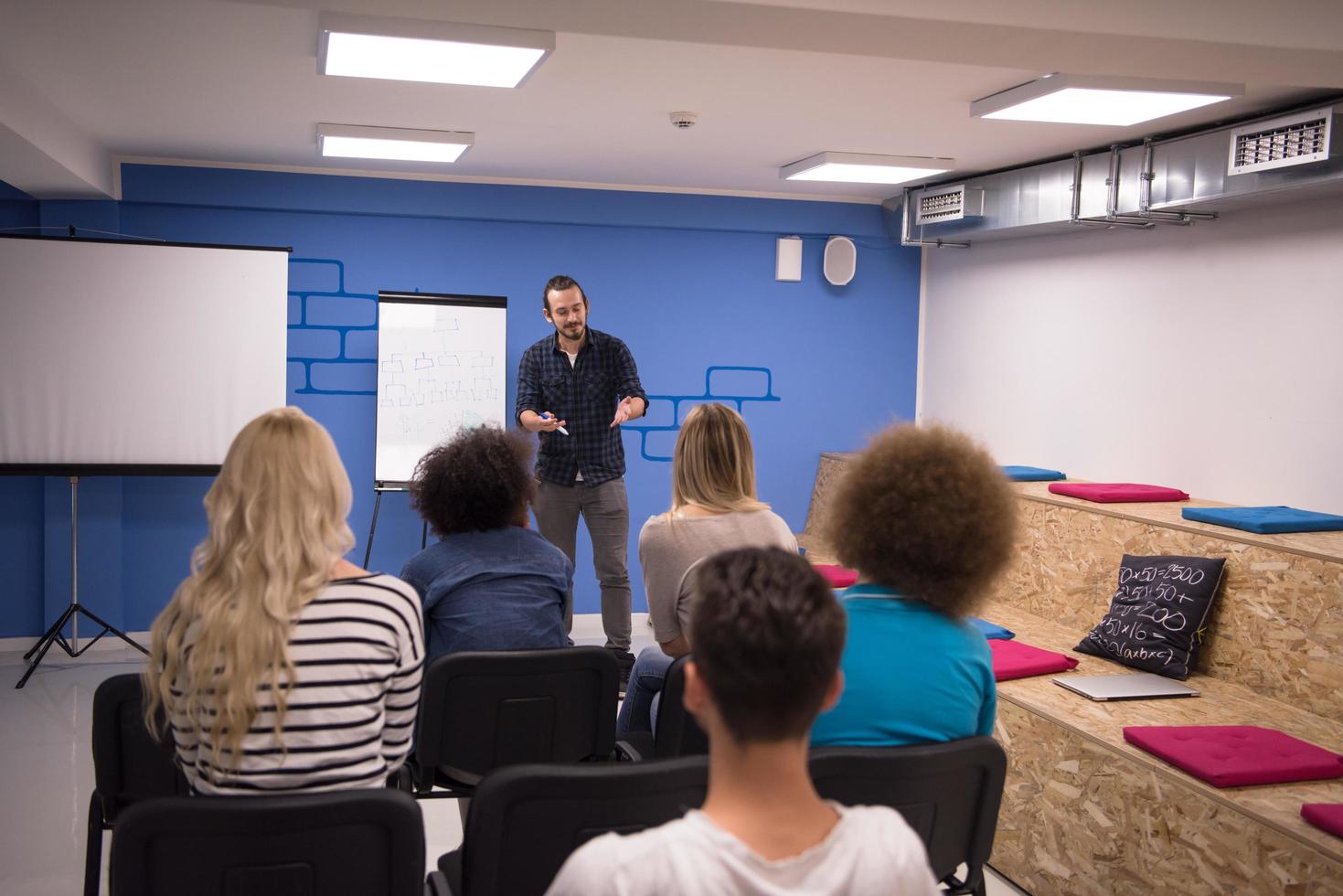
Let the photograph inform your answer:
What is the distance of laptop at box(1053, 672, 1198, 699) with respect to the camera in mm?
3178

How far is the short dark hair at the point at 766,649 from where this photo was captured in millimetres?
1003

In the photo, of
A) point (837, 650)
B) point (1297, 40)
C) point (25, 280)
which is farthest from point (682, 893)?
point (25, 280)

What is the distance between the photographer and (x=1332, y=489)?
386 centimetres

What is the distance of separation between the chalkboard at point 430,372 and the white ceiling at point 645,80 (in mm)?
716

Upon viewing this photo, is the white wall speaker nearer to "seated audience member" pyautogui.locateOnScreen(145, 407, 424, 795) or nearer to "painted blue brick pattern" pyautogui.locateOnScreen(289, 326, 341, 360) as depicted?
"painted blue brick pattern" pyautogui.locateOnScreen(289, 326, 341, 360)

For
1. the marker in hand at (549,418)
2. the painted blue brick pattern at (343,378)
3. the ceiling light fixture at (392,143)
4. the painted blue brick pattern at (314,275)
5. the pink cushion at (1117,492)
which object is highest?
the ceiling light fixture at (392,143)

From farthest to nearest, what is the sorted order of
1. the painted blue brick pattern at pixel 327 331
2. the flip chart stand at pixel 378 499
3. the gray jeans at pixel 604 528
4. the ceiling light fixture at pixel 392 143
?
the painted blue brick pattern at pixel 327 331 < the flip chart stand at pixel 378 499 < the gray jeans at pixel 604 528 < the ceiling light fixture at pixel 392 143

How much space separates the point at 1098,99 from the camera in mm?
3529

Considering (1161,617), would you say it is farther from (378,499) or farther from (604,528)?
(378,499)

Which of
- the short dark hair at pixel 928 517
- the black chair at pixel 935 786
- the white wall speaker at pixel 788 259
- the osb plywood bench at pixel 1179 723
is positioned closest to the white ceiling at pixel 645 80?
the white wall speaker at pixel 788 259

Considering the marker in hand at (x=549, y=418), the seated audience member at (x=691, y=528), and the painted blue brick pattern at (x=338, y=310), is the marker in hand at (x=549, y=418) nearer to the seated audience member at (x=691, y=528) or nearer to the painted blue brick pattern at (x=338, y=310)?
the painted blue brick pattern at (x=338, y=310)

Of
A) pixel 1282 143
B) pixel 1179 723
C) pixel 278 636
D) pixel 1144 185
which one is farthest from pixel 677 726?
pixel 1144 185

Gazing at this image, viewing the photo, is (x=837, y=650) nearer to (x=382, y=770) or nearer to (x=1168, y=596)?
(x=382, y=770)

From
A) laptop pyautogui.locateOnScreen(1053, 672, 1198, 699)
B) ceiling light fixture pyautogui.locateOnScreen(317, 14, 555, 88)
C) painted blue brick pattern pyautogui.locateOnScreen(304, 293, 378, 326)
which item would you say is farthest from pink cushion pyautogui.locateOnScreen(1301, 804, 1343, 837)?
painted blue brick pattern pyautogui.locateOnScreen(304, 293, 378, 326)
